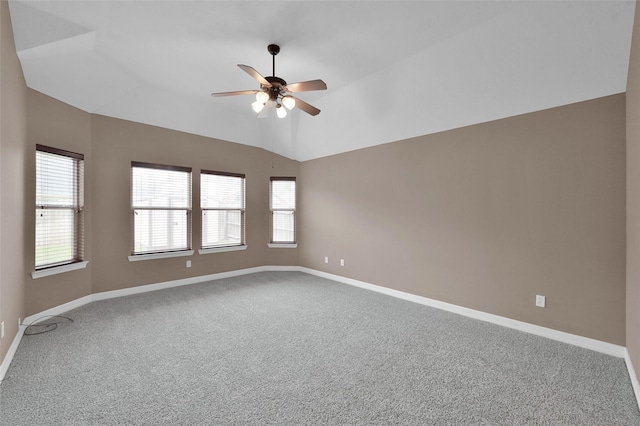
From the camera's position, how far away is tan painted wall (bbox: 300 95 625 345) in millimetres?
2717

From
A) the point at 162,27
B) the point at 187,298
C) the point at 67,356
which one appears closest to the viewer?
the point at 67,356

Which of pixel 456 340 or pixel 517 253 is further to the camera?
pixel 517 253

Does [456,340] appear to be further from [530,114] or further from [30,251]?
[30,251]

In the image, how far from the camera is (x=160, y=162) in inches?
184

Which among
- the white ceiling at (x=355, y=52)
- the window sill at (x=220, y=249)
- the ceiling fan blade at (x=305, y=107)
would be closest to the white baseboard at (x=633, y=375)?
the white ceiling at (x=355, y=52)

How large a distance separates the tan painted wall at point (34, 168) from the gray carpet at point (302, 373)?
350 millimetres

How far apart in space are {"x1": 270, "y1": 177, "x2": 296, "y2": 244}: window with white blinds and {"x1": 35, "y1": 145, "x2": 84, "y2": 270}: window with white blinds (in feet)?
10.4

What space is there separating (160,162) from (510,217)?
507 cm

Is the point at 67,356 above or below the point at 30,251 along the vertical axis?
below

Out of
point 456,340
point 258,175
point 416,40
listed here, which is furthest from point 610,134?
point 258,175

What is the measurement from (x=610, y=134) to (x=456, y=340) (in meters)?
2.45

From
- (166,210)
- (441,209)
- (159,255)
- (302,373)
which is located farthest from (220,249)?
(441,209)

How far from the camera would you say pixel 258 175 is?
5934 mm

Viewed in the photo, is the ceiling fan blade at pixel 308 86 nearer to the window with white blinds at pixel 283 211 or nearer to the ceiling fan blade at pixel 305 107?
the ceiling fan blade at pixel 305 107
